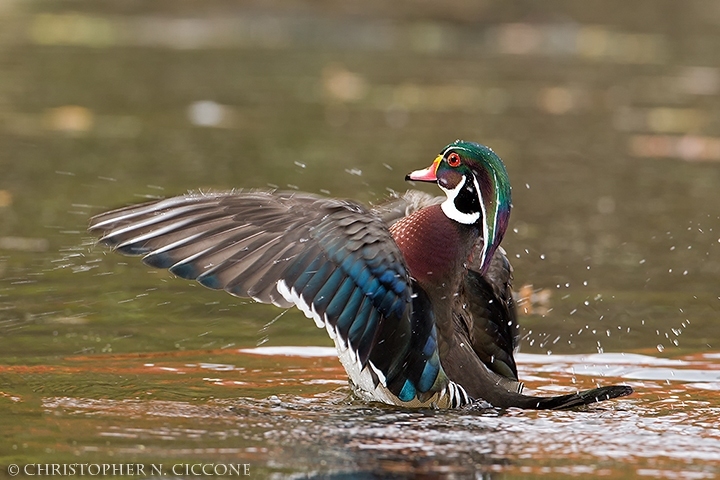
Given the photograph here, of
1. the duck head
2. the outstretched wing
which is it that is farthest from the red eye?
the outstretched wing

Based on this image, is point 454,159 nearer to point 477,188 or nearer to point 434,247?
point 477,188

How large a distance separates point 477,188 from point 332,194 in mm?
4823

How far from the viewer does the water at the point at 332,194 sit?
5.37 metres

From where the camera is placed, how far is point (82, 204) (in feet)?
33.0

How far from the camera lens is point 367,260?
5633mm

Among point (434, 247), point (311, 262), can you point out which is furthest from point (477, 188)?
point (311, 262)

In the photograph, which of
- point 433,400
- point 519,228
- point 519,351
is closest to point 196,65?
point 519,228

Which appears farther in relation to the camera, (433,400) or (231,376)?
(231,376)

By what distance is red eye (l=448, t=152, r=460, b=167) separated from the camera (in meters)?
5.85

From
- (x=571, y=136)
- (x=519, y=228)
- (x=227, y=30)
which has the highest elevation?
(x=227, y=30)

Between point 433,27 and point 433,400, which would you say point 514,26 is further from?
point 433,400

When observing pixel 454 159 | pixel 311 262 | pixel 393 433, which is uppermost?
pixel 454 159

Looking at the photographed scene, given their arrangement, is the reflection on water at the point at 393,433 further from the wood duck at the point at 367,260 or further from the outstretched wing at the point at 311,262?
the outstretched wing at the point at 311,262

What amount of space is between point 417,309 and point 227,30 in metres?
19.0
